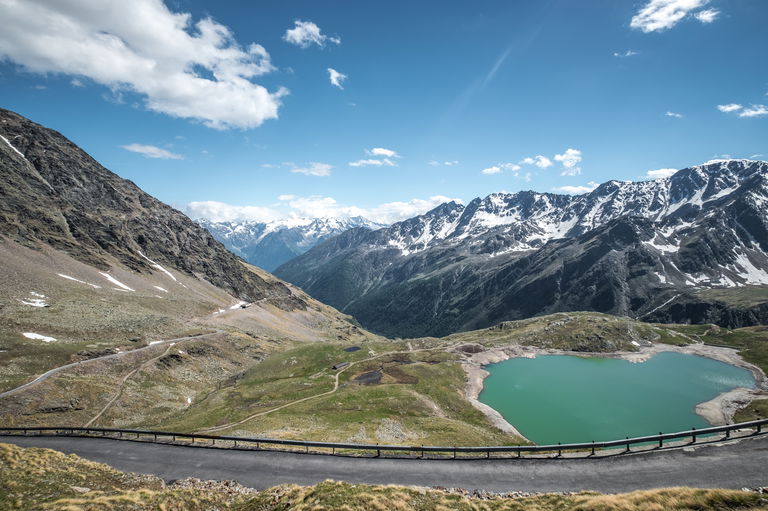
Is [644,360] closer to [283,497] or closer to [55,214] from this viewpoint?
[283,497]

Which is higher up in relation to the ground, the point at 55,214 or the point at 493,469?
the point at 55,214

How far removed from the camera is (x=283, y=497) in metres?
26.2

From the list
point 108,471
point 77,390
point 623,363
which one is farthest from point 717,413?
point 77,390

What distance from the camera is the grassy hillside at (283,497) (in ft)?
70.8

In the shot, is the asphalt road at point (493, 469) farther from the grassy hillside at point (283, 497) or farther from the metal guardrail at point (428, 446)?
the grassy hillside at point (283, 497)

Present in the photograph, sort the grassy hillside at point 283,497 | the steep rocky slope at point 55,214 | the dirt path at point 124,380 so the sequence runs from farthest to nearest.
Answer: the steep rocky slope at point 55,214 → the dirt path at point 124,380 → the grassy hillside at point 283,497

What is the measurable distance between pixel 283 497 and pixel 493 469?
1736 cm

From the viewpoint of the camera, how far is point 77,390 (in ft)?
220

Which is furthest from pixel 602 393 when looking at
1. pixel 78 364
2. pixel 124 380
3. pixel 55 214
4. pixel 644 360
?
pixel 55 214

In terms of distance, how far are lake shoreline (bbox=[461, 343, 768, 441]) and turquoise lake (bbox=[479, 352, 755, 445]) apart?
2.20 m

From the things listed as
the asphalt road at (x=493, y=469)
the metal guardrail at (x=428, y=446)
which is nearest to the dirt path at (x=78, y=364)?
the metal guardrail at (x=428, y=446)

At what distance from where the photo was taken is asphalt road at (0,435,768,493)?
27.9 metres

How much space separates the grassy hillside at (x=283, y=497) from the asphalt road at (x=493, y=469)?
2.27m

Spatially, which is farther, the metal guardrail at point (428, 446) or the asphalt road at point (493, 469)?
the metal guardrail at point (428, 446)
